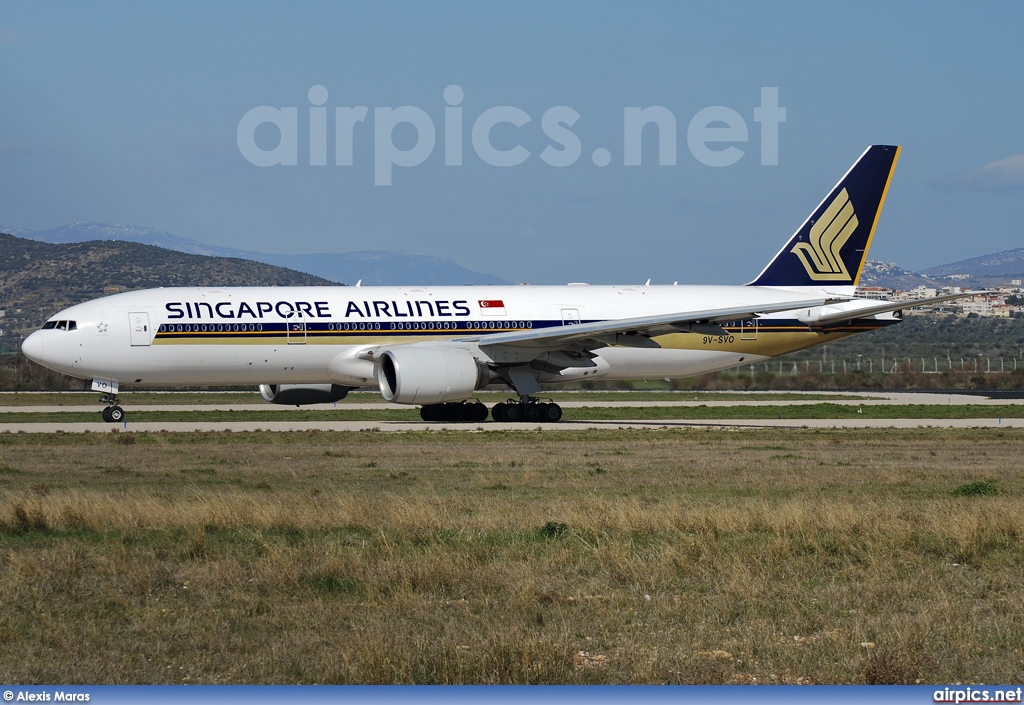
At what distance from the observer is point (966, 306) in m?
167

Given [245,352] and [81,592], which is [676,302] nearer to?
[245,352]

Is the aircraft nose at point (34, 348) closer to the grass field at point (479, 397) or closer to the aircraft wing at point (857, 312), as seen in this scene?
the grass field at point (479, 397)

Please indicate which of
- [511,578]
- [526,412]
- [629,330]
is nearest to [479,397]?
[526,412]

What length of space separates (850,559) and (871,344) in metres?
90.6

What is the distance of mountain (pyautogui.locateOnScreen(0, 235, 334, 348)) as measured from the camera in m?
167

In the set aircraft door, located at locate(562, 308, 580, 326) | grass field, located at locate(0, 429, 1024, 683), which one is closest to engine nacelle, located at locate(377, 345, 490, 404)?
aircraft door, located at locate(562, 308, 580, 326)

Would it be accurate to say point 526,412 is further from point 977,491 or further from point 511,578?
point 511,578

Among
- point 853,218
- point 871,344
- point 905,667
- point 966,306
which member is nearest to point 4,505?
point 905,667

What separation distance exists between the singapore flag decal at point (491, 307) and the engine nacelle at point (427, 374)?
8.77 ft

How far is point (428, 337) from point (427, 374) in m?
3.35

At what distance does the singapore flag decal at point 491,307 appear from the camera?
33.3 m

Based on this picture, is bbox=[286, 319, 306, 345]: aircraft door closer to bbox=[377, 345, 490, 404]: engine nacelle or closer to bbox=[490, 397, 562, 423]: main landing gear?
bbox=[377, 345, 490, 404]: engine nacelle

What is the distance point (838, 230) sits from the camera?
3769cm

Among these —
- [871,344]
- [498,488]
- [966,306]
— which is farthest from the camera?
[966,306]
